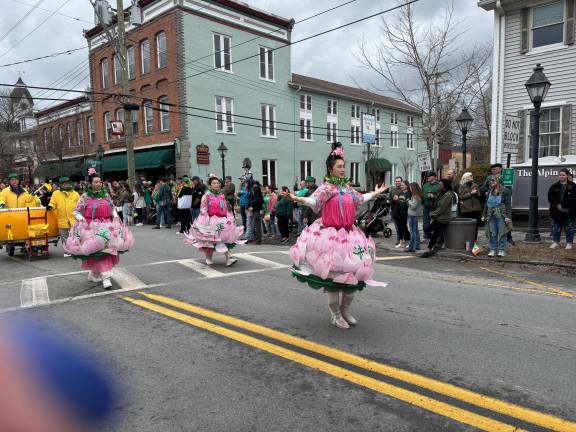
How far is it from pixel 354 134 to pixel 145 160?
1725cm

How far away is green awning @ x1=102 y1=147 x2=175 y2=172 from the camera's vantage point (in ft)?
85.4

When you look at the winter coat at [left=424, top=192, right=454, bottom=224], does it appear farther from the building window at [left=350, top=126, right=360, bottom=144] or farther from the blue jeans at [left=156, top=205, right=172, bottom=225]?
the building window at [left=350, top=126, right=360, bottom=144]

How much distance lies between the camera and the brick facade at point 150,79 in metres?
25.5

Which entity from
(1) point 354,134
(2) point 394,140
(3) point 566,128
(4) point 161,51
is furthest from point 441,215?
(2) point 394,140

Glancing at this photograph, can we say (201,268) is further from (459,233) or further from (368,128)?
(368,128)

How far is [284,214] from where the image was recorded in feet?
42.5

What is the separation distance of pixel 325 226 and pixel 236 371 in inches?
69.0

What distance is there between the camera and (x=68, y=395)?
3.51 metres

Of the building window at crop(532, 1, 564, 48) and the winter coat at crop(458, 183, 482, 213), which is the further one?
the building window at crop(532, 1, 564, 48)

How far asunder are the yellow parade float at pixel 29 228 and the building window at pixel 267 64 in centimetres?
2161

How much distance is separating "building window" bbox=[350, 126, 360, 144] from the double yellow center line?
3211 centimetres

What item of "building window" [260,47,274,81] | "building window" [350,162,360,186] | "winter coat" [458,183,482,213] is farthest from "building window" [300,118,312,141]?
"winter coat" [458,183,482,213]

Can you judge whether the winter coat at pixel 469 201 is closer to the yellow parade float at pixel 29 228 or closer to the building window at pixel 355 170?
the yellow parade float at pixel 29 228

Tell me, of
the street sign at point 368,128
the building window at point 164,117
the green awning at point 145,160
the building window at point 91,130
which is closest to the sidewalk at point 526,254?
the street sign at point 368,128
